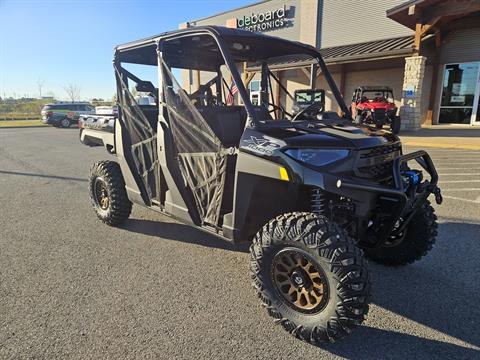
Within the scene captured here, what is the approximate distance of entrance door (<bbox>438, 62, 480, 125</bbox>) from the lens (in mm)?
14859

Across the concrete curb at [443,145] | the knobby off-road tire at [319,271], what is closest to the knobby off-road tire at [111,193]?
the knobby off-road tire at [319,271]

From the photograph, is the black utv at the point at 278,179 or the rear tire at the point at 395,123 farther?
the rear tire at the point at 395,123

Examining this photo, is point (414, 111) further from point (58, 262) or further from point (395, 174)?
point (58, 262)

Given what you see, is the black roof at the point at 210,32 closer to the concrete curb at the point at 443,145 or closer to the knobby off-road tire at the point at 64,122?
the concrete curb at the point at 443,145

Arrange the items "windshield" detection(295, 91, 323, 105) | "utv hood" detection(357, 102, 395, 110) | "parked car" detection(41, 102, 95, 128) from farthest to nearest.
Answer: "parked car" detection(41, 102, 95, 128) < "utv hood" detection(357, 102, 395, 110) < "windshield" detection(295, 91, 323, 105)

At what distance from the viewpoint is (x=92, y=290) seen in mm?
2906

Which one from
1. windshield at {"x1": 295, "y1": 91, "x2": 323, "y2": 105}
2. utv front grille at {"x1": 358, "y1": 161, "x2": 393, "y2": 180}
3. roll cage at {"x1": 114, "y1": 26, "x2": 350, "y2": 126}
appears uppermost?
roll cage at {"x1": 114, "y1": 26, "x2": 350, "y2": 126}

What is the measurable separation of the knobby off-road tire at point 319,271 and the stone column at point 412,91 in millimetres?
13499

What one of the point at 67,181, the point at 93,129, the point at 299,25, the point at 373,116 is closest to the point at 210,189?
the point at 93,129

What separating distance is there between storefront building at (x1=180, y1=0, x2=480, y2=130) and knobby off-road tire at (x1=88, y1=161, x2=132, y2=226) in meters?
7.24

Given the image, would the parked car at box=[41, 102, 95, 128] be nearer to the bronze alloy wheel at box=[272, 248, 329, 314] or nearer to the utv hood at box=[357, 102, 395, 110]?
the utv hood at box=[357, 102, 395, 110]

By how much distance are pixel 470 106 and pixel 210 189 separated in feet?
54.3

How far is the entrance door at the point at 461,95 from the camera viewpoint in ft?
48.8

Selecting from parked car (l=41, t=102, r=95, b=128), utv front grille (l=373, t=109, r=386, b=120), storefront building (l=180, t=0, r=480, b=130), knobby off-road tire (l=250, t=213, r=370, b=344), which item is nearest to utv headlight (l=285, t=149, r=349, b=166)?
knobby off-road tire (l=250, t=213, r=370, b=344)
